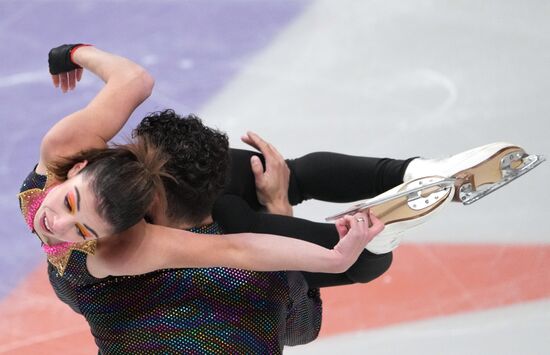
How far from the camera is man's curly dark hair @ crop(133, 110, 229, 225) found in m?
2.09

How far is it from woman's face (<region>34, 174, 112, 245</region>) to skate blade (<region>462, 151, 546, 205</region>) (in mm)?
828

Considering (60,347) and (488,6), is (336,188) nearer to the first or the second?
(60,347)

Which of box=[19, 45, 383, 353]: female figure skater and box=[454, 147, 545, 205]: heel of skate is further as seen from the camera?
box=[454, 147, 545, 205]: heel of skate

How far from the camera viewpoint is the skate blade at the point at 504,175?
2.16m

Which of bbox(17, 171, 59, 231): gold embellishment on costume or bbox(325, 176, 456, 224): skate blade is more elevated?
bbox(17, 171, 59, 231): gold embellishment on costume

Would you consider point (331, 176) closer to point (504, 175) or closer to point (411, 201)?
point (411, 201)

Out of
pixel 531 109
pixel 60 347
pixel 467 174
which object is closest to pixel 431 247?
pixel 531 109

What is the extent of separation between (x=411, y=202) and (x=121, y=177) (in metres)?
0.66

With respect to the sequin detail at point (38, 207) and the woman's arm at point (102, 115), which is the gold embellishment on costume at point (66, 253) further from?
the woman's arm at point (102, 115)

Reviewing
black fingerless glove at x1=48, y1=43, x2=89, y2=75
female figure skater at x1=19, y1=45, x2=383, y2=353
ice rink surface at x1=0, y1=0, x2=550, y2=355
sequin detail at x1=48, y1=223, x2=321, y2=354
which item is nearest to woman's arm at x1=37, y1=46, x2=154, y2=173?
female figure skater at x1=19, y1=45, x2=383, y2=353

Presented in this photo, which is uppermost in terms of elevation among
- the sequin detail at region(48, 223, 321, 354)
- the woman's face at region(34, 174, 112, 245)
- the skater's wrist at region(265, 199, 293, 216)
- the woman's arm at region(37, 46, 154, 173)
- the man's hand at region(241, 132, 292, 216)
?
the woman's arm at region(37, 46, 154, 173)

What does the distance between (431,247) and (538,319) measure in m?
0.40

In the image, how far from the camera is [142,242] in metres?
1.99

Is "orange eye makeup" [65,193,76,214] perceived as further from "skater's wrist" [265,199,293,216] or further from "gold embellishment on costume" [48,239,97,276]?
"skater's wrist" [265,199,293,216]
